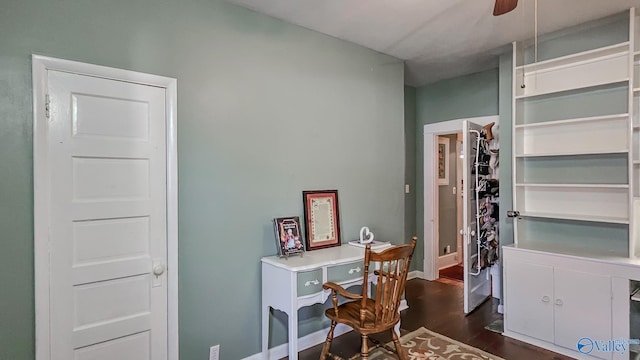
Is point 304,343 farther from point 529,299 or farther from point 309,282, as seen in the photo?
point 529,299

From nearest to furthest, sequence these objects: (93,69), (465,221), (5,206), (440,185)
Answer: (5,206) < (93,69) < (465,221) < (440,185)

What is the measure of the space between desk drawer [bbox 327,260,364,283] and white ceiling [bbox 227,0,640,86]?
1.91 metres

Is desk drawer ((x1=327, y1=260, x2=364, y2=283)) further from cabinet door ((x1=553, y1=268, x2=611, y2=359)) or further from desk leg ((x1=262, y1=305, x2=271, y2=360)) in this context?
cabinet door ((x1=553, y1=268, x2=611, y2=359))

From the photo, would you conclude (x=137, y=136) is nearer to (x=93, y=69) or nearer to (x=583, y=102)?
(x=93, y=69)

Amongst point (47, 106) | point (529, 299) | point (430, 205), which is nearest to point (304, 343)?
point (529, 299)

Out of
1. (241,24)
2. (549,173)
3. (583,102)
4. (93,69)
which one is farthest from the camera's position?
(549,173)

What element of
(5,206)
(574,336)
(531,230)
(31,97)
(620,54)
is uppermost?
(620,54)

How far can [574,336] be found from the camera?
270 centimetres

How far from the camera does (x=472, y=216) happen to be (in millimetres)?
3734

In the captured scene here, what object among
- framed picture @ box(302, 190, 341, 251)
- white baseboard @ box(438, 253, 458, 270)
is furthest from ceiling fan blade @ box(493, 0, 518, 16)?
white baseboard @ box(438, 253, 458, 270)

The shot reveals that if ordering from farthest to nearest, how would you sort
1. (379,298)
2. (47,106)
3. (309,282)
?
(309,282), (379,298), (47,106)

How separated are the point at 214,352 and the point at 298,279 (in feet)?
2.58

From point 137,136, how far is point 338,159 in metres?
1.69

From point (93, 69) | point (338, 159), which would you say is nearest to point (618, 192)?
point (338, 159)
